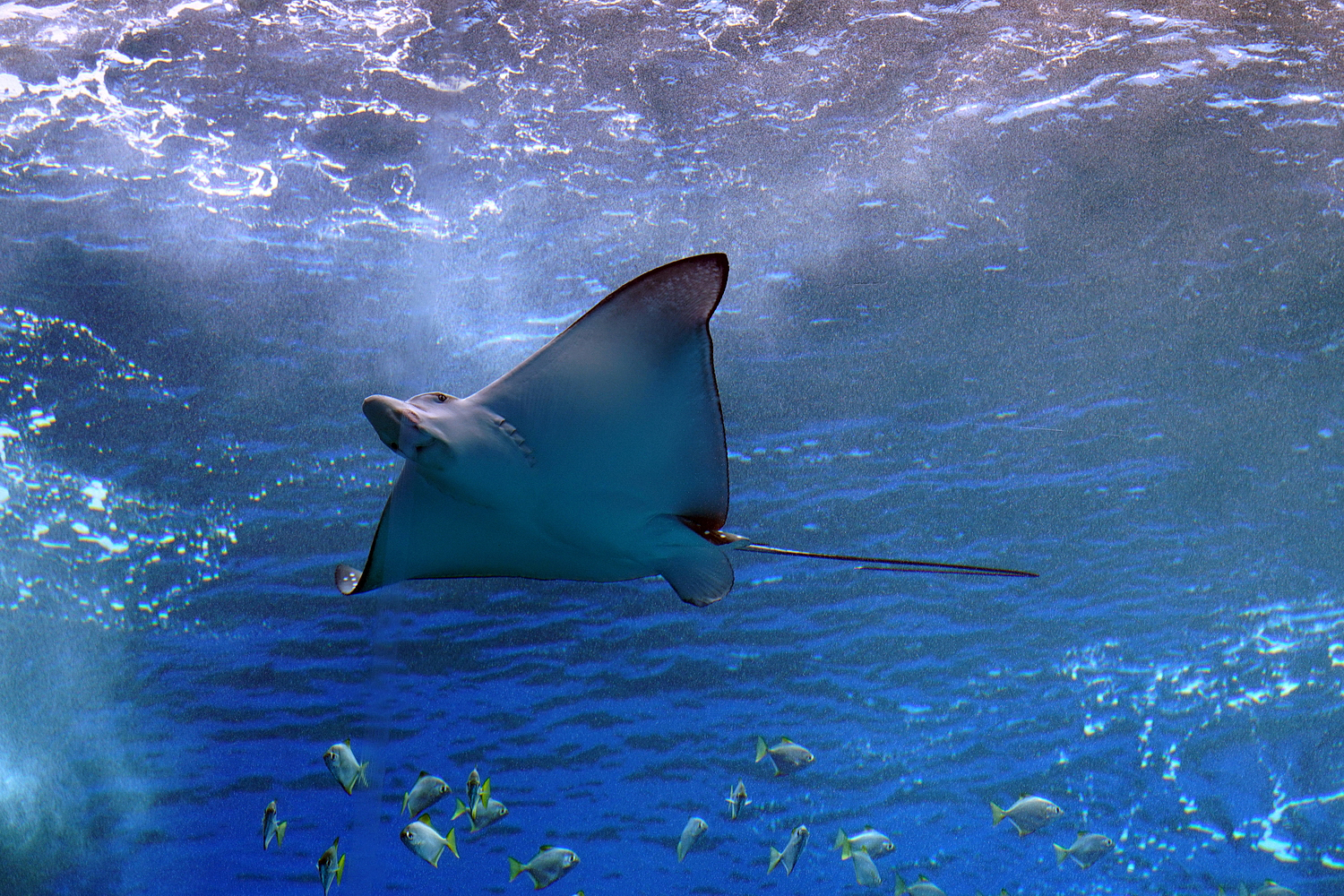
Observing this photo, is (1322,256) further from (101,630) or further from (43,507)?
(101,630)

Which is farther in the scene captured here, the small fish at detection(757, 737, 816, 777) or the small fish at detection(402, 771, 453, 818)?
the small fish at detection(757, 737, 816, 777)

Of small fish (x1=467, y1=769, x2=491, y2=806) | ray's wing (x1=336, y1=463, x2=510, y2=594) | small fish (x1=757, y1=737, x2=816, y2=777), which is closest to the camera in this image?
ray's wing (x1=336, y1=463, x2=510, y2=594)

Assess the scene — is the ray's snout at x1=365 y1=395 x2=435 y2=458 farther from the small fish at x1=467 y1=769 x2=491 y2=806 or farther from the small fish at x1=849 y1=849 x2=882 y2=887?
the small fish at x1=849 y1=849 x2=882 y2=887

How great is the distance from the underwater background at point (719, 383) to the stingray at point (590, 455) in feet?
13.8

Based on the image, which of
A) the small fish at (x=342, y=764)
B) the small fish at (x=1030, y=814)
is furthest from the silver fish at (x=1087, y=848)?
the small fish at (x=342, y=764)

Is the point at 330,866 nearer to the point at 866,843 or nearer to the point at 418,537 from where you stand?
the point at 418,537

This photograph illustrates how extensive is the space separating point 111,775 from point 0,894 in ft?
9.42

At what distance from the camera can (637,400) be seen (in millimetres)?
3193

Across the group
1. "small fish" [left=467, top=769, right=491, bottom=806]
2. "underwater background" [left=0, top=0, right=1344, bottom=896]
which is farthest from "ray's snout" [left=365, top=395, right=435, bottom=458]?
"small fish" [left=467, top=769, right=491, bottom=806]

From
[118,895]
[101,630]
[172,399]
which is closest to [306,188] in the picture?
[172,399]

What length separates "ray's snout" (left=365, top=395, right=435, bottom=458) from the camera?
2.90 meters

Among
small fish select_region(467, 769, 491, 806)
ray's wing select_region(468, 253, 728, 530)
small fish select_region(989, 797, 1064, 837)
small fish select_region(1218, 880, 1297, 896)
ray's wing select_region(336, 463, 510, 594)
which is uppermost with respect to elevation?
ray's wing select_region(468, 253, 728, 530)

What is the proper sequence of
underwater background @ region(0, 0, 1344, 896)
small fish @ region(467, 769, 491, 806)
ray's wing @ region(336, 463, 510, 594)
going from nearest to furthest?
1. ray's wing @ region(336, 463, 510, 594)
2. underwater background @ region(0, 0, 1344, 896)
3. small fish @ region(467, 769, 491, 806)

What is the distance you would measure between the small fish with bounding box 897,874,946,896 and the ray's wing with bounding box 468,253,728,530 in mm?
7156
